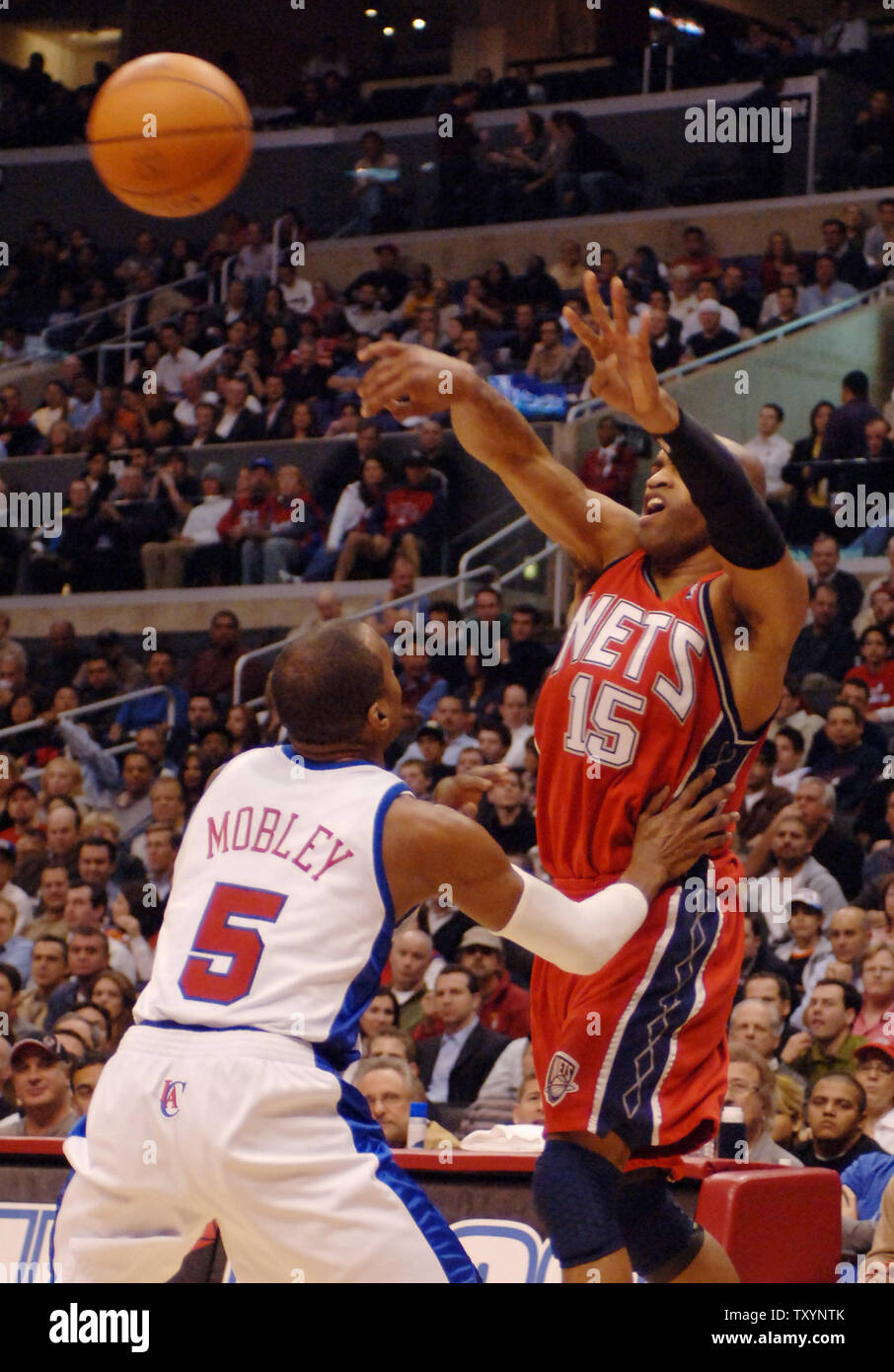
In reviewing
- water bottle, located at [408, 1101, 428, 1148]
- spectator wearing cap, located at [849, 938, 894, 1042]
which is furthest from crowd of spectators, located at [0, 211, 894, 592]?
water bottle, located at [408, 1101, 428, 1148]

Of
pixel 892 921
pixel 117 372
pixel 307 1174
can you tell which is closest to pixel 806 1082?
pixel 892 921

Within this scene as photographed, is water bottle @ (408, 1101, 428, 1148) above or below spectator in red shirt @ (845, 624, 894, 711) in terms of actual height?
below

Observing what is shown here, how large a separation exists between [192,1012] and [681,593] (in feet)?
4.92

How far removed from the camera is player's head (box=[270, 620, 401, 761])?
316 centimetres

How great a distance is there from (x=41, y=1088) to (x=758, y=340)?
8.01 m

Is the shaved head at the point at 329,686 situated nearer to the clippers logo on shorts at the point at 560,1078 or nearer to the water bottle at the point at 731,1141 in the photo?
the clippers logo on shorts at the point at 560,1078

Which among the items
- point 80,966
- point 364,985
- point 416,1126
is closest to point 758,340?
point 80,966

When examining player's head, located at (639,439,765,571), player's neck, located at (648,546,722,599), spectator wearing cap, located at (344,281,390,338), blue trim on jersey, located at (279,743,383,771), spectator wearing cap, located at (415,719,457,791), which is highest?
spectator wearing cap, located at (344,281,390,338)

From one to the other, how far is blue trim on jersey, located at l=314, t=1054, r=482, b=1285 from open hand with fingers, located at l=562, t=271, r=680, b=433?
1.37 meters

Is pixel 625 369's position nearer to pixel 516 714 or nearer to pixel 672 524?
pixel 672 524

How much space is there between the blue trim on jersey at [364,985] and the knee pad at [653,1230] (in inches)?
34.8

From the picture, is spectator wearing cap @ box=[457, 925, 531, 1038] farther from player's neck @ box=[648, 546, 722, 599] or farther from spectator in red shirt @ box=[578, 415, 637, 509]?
spectator in red shirt @ box=[578, 415, 637, 509]

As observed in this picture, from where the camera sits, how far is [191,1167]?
285 cm
